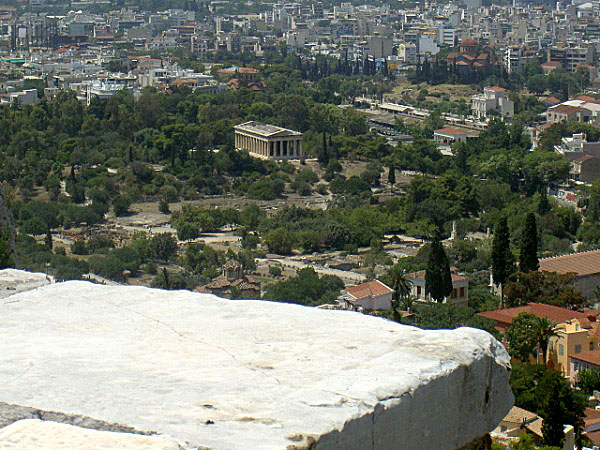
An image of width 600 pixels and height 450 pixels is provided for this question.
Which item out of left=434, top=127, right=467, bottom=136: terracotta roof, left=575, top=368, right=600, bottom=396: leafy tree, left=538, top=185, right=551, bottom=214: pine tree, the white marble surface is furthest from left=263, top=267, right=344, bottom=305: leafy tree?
left=434, top=127, right=467, bottom=136: terracotta roof

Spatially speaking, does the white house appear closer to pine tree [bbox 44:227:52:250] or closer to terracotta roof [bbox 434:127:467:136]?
pine tree [bbox 44:227:52:250]

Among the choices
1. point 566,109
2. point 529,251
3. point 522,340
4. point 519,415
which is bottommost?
point 566,109

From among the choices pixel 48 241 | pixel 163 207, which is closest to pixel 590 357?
pixel 48 241

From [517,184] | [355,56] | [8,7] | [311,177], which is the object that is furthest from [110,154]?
[8,7]

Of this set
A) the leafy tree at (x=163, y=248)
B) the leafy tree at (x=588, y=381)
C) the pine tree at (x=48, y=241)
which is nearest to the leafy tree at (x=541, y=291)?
the leafy tree at (x=588, y=381)

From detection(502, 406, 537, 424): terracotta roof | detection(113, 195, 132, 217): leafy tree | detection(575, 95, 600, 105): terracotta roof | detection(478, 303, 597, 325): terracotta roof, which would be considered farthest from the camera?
detection(575, 95, 600, 105): terracotta roof

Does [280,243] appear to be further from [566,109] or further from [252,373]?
[252,373]
